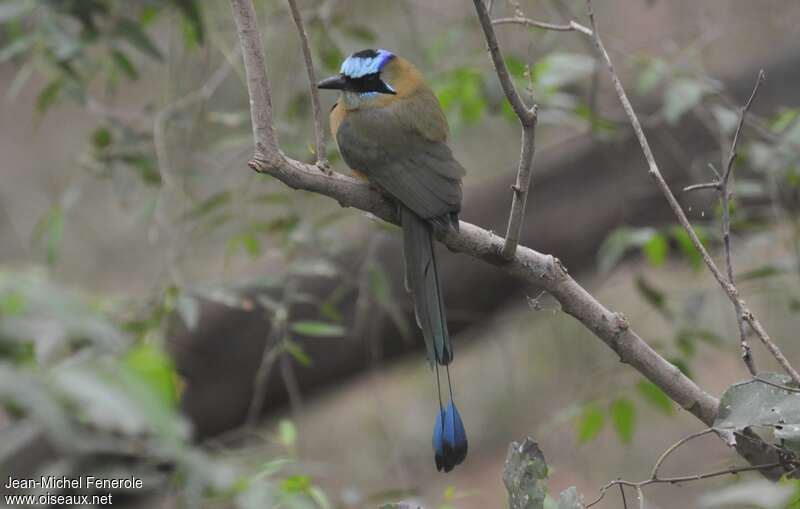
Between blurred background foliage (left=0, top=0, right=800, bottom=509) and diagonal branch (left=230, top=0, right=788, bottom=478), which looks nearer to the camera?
blurred background foliage (left=0, top=0, right=800, bottom=509)

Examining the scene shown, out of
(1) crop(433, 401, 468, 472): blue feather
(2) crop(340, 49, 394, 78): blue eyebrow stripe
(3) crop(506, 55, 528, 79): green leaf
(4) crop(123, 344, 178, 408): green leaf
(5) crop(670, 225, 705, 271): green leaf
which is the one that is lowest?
(4) crop(123, 344, 178, 408): green leaf

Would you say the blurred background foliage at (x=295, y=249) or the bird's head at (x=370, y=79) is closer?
the blurred background foliage at (x=295, y=249)

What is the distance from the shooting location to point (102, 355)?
1.08 m

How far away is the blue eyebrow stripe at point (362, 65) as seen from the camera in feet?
8.61

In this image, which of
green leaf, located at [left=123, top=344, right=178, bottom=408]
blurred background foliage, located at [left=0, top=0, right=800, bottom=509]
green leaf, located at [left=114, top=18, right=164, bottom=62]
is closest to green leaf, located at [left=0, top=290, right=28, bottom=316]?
blurred background foliage, located at [left=0, top=0, right=800, bottom=509]

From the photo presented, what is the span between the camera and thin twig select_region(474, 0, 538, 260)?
5.50 feet

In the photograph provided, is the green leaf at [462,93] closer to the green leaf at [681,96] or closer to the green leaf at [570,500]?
the green leaf at [681,96]

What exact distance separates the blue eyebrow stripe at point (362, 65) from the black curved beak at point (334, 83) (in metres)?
0.02

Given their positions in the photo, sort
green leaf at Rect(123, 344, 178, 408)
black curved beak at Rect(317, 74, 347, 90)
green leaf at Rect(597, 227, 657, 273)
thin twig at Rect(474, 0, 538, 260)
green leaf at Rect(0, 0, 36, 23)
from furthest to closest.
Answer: green leaf at Rect(597, 227, 657, 273)
green leaf at Rect(0, 0, 36, 23)
black curved beak at Rect(317, 74, 347, 90)
thin twig at Rect(474, 0, 538, 260)
green leaf at Rect(123, 344, 178, 408)

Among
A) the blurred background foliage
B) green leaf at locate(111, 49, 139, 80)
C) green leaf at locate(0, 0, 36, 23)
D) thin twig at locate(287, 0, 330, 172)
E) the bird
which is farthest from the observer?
green leaf at locate(111, 49, 139, 80)

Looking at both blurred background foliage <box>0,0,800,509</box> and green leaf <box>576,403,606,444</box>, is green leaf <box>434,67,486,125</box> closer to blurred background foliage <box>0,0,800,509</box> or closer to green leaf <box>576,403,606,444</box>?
blurred background foliage <box>0,0,800,509</box>

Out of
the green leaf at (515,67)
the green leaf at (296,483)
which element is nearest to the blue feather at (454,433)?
the green leaf at (296,483)

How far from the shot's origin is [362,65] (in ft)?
8.72

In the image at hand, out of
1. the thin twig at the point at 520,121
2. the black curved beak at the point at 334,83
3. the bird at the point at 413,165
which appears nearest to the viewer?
the thin twig at the point at 520,121
